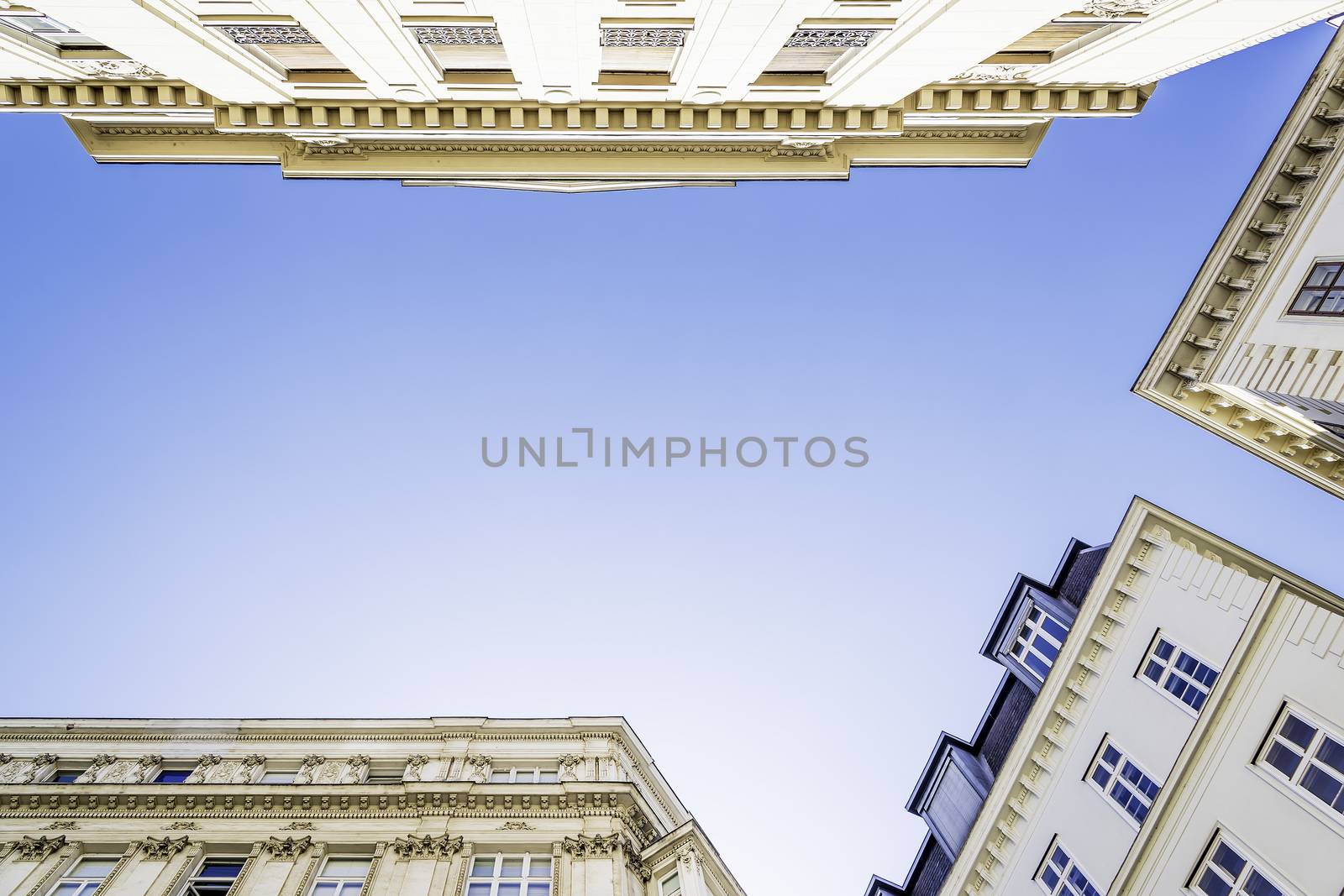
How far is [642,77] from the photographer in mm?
23797

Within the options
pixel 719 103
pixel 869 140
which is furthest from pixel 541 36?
pixel 869 140

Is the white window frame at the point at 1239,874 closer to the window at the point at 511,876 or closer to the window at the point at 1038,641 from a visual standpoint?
the window at the point at 1038,641

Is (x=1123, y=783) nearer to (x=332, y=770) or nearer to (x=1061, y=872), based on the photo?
(x=1061, y=872)

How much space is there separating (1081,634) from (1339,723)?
8.23m

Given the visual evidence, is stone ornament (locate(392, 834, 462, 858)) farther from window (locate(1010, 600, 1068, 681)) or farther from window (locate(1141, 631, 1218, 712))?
window (locate(1010, 600, 1068, 681))

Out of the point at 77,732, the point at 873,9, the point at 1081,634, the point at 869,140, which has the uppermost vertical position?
the point at 873,9

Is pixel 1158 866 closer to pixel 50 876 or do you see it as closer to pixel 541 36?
pixel 541 36

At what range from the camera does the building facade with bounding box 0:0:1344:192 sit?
18.0 meters

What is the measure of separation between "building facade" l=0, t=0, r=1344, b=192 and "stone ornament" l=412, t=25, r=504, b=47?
10 cm

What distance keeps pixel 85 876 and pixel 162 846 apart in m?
2.17

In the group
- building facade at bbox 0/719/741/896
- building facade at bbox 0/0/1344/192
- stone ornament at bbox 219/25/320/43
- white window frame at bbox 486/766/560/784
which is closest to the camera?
building facade at bbox 0/0/1344/192

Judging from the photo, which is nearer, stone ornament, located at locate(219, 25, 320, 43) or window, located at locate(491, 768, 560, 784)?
stone ornament, located at locate(219, 25, 320, 43)

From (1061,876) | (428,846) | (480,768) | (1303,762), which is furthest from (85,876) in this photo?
(1303,762)

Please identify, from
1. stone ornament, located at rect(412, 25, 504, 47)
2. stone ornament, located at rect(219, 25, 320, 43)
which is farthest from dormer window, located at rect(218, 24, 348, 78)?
stone ornament, located at rect(412, 25, 504, 47)
